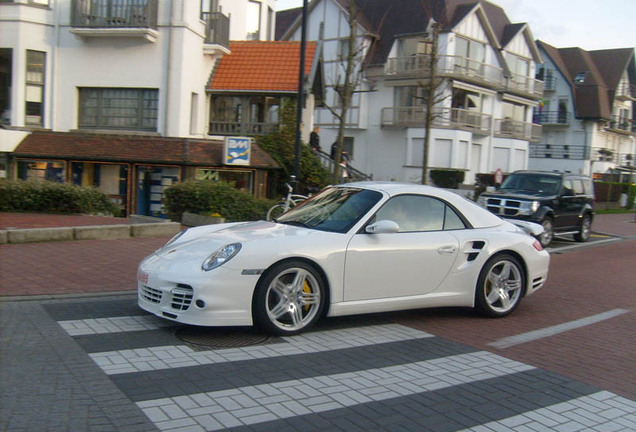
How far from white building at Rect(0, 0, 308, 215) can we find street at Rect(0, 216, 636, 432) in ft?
43.1

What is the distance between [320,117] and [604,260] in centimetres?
2952

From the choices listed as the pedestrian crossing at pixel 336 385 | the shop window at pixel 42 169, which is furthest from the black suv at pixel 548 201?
the shop window at pixel 42 169

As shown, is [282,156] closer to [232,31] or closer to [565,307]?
[232,31]

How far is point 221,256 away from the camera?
5820mm

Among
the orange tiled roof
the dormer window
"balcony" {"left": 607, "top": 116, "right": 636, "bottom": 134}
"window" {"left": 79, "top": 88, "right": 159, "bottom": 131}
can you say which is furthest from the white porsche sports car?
"balcony" {"left": 607, "top": 116, "right": 636, "bottom": 134}

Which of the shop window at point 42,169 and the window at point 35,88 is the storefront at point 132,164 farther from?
the window at point 35,88

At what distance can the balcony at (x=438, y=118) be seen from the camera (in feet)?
123

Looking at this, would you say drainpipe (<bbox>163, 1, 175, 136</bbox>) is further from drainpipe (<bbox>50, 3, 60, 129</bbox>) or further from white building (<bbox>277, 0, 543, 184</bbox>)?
white building (<bbox>277, 0, 543, 184</bbox>)

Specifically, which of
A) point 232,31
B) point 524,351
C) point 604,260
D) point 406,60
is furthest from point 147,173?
point 406,60

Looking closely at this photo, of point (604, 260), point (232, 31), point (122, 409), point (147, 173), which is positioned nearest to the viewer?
point (122, 409)

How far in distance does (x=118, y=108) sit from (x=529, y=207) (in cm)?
1385

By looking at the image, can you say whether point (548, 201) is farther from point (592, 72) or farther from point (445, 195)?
point (592, 72)

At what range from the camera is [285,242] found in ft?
19.7

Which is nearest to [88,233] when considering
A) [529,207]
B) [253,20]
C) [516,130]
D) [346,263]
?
[346,263]
